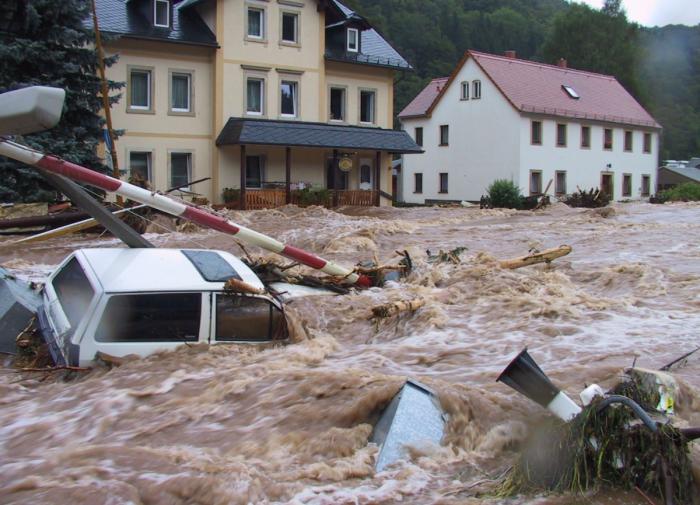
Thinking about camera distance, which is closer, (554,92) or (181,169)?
(181,169)

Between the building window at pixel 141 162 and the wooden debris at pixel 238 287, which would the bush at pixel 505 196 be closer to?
the building window at pixel 141 162

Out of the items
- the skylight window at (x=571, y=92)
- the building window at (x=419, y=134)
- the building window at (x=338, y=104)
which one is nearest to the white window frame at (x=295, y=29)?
the building window at (x=338, y=104)

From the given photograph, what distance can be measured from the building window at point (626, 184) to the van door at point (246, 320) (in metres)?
46.5

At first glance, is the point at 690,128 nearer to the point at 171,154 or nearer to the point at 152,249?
the point at 171,154

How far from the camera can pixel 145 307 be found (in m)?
7.43

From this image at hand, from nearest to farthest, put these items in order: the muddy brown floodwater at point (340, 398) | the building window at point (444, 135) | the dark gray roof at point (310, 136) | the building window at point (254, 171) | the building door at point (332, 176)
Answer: the muddy brown floodwater at point (340, 398)
the dark gray roof at point (310, 136)
the building window at point (254, 171)
the building door at point (332, 176)
the building window at point (444, 135)

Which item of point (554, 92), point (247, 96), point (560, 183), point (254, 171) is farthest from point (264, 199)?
point (554, 92)

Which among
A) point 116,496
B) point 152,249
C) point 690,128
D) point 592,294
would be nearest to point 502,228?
point 592,294

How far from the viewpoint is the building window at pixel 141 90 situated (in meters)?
30.4

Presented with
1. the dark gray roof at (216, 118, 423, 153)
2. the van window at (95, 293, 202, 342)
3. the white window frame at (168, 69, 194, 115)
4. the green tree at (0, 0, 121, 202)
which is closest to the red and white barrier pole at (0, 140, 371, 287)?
the van window at (95, 293, 202, 342)

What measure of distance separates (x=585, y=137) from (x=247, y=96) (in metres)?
23.7

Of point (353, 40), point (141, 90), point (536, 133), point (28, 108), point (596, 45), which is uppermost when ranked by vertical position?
point (596, 45)

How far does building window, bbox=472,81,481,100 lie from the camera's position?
4597cm

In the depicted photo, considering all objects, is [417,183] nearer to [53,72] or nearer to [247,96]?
[247,96]
